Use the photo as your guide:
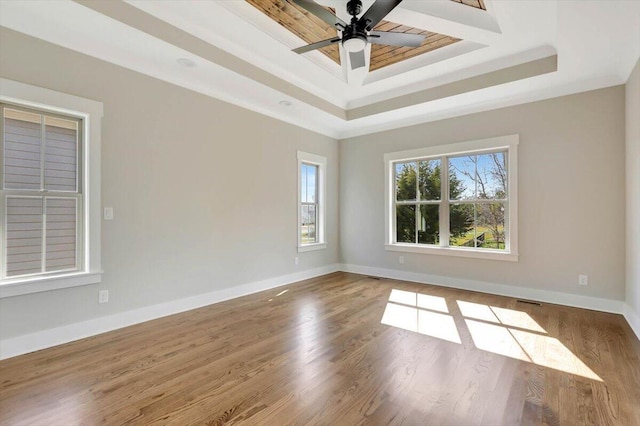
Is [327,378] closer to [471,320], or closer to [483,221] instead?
[471,320]

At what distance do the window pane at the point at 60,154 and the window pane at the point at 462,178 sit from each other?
509cm

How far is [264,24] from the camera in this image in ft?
11.0

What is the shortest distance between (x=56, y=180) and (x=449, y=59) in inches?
184

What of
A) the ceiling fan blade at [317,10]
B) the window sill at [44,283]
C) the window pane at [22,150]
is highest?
the ceiling fan blade at [317,10]

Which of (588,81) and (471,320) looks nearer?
(471,320)

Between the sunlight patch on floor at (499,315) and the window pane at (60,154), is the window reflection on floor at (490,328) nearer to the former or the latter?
the sunlight patch on floor at (499,315)

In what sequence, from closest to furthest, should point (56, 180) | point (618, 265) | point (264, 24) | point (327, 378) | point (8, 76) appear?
point (327, 378)
point (8, 76)
point (56, 180)
point (264, 24)
point (618, 265)

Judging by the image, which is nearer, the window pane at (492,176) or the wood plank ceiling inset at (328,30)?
the wood plank ceiling inset at (328,30)

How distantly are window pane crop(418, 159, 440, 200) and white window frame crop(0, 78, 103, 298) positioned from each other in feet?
15.4

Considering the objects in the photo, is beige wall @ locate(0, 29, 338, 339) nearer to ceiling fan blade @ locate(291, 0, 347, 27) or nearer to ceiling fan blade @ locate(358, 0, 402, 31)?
ceiling fan blade @ locate(291, 0, 347, 27)

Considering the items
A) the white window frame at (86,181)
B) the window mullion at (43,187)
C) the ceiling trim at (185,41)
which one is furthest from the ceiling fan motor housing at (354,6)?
the window mullion at (43,187)

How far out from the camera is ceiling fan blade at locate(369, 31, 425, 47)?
2881mm

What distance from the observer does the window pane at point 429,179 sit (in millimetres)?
5266

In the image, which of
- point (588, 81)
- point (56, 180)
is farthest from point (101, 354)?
point (588, 81)
